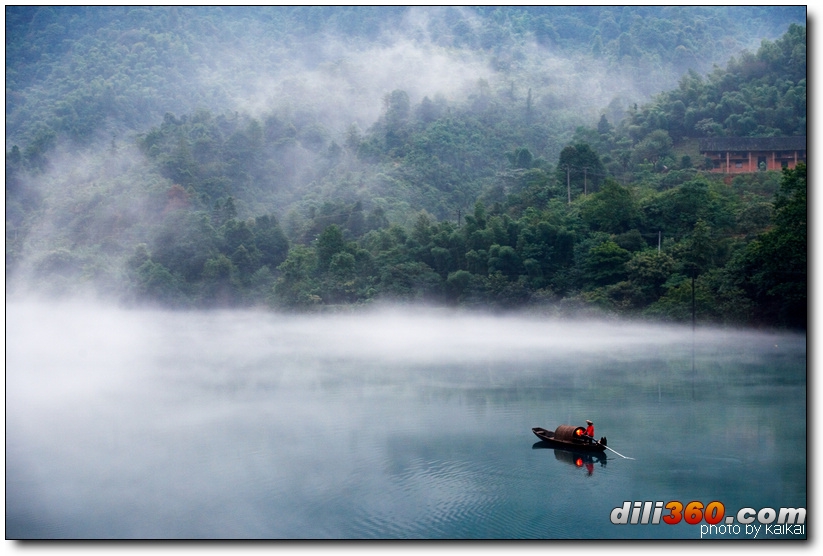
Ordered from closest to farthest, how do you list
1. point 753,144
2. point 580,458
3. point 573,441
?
point 580,458 → point 573,441 → point 753,144

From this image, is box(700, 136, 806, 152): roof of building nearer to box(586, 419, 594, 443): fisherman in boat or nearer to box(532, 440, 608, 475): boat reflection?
box(586, 419, 594, 443): fisherman in boat

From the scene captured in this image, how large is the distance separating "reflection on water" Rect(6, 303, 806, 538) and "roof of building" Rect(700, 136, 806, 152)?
3.33m

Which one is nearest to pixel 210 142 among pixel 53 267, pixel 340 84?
pixel 340 84

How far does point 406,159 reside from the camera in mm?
19703

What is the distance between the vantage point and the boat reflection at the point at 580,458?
18.4 feet

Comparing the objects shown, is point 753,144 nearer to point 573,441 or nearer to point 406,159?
point 573,441

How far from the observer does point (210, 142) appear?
2006 centimetres

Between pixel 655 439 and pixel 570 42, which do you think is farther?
pixel 570 42

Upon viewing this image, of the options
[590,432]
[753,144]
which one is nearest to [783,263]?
[590,432]

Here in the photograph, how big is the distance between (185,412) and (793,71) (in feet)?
31.0

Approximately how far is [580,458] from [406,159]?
569 inches

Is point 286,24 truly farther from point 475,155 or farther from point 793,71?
point 793,71

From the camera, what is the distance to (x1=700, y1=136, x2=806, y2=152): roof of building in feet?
36.7

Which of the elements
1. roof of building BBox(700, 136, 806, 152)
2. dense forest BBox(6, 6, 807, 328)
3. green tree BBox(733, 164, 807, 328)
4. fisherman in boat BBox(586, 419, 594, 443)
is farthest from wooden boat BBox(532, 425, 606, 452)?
roof of building BBox(700, 136, 806, 152)
